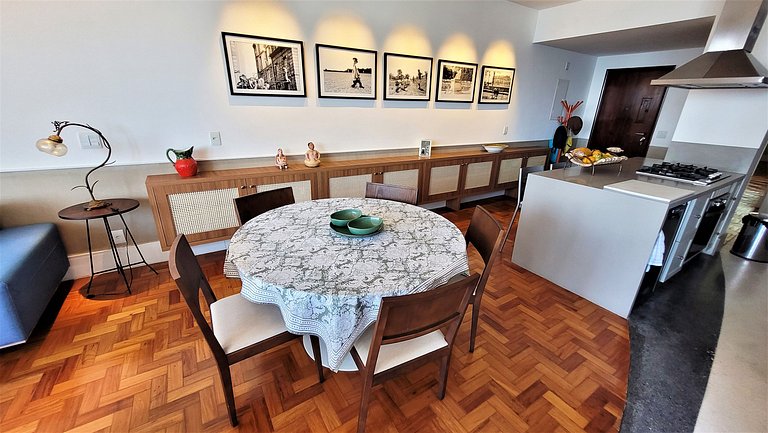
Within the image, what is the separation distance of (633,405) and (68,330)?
323 centimetres

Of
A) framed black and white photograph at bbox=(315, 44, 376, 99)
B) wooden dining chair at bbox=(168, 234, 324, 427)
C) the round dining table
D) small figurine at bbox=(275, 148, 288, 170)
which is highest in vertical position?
framed black and white photograph at bbox=(315, 44, 376, 99)

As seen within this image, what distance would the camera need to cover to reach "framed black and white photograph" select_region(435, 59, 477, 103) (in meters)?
3.59

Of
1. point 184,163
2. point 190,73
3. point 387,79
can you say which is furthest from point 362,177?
point 190,73

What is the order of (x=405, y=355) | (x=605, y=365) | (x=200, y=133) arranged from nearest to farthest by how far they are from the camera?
(x=405, y=355) → (x=605, y=365) → (x=200, y=133)

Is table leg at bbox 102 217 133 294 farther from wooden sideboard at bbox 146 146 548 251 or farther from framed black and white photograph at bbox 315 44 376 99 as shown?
framed black and white photograph at bbox 315 44 376 99

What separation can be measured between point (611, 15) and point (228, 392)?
15.7ft

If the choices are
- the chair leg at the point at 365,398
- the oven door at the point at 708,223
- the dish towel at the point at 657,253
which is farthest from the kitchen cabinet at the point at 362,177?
the oven door at the point at 708,223

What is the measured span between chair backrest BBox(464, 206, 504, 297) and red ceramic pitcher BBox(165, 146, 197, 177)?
2.20 metres

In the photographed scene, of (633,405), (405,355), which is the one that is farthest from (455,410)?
(633,405)

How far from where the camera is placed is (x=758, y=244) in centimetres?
297

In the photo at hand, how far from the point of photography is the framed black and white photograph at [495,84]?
12.9 ft

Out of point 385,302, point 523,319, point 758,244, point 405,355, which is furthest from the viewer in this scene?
point 758,244

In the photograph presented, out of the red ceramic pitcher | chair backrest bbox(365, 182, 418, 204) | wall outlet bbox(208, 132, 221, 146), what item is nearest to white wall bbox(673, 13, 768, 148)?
A: chair backrest bbox(365, 182, 418, 204)

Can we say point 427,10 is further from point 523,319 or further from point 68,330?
point 68,330
